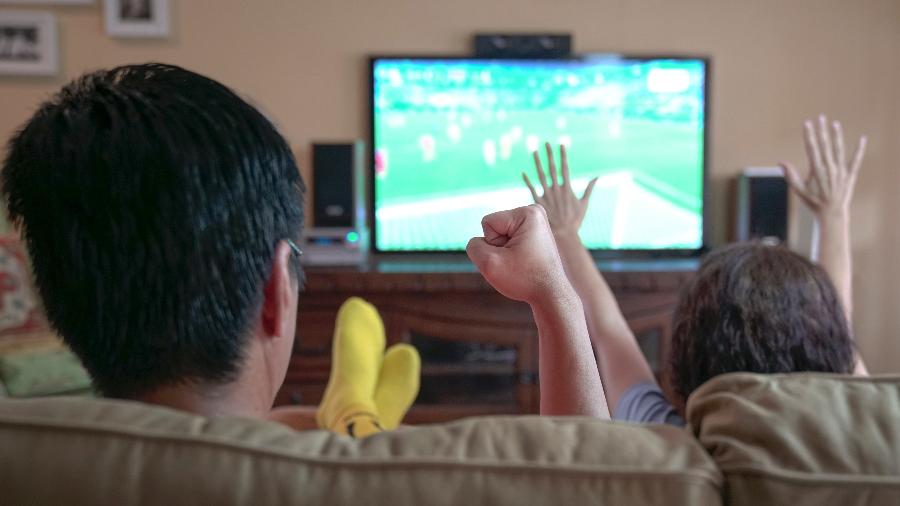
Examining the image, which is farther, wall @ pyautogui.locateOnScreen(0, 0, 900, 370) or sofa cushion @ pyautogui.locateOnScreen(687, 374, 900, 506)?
wall @ pyautogui.locateOnScreen(0, 0, 900, 370)

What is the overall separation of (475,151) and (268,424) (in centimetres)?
299

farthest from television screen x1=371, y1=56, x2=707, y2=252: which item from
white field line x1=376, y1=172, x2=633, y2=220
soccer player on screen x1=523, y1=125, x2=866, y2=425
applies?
soccer player on screen x1=523, y1=125, x2=866, y2=425

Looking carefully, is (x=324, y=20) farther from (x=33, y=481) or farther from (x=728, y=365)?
(x=33, y=481)

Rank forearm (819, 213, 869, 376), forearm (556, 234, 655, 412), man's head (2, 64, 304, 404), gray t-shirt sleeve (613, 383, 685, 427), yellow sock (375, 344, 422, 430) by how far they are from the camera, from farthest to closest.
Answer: yellow sock (375, 344, 422, 430) → forearm (819, 213, 869, 376) → forearm (556, 234, 655, 412) → gray t-shirt sleeve (613, 383, 685, 427) → man's head (2, 64, 304, 404)

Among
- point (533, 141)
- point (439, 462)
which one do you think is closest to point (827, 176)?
point (439, 462)

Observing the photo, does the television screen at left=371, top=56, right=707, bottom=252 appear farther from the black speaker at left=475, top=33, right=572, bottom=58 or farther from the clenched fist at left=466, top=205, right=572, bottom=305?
the clenched fist at left=466, top=205, right=572, bottom=305

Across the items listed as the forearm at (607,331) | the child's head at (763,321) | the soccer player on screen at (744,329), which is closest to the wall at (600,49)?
the forearm at (607,331)

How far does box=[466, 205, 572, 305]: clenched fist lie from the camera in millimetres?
894

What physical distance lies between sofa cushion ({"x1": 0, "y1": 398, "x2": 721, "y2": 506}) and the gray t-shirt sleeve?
0.75m

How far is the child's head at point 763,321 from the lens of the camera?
3.75 feet

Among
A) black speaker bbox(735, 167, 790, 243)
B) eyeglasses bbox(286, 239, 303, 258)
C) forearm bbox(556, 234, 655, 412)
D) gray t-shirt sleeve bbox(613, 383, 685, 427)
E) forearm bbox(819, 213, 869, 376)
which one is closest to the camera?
eyeglasses bbox(286, 239, 303, 258)

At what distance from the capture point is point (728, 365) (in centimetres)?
117

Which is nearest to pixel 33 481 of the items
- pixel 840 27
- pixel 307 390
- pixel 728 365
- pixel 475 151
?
pixel 728 365

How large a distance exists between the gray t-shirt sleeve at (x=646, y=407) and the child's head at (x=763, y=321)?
8 centimetres
